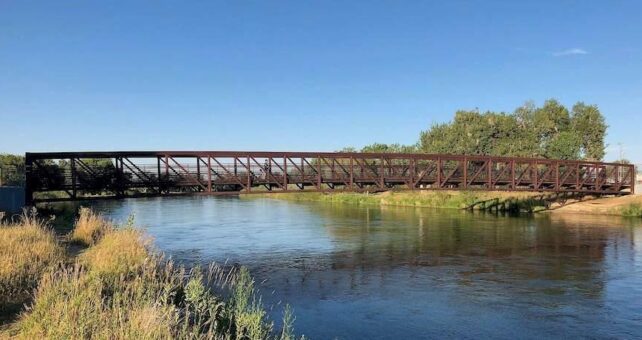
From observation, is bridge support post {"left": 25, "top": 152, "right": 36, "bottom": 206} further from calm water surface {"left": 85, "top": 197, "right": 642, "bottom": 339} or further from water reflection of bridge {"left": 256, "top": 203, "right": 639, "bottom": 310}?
water reflection of bridge {"left": 256, "top": 203, "right": 639, "bottom": 310}

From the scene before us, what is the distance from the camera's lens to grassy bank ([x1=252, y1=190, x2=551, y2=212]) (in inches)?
2697

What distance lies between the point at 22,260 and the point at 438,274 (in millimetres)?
17990

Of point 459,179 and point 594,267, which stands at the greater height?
point 459,179

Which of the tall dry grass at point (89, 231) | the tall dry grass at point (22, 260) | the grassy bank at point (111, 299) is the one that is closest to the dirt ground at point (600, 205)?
the grassy bank at point (111, 299)

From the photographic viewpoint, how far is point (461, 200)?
74.4 meters

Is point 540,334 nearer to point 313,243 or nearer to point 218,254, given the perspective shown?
point 218,254

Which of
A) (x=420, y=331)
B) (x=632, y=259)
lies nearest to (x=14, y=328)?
(x=420, y=331)

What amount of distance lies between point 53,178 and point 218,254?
17.2 metres

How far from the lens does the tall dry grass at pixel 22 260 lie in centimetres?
1277

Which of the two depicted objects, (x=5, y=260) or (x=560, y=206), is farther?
(x=560, y=206)

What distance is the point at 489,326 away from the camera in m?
16.5

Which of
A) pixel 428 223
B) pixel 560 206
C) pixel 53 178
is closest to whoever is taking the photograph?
pixel 53 178

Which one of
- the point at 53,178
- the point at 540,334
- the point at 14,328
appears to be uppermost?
the point at 53,178

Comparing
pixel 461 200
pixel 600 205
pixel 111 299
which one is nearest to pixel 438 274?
pixel 111 299
